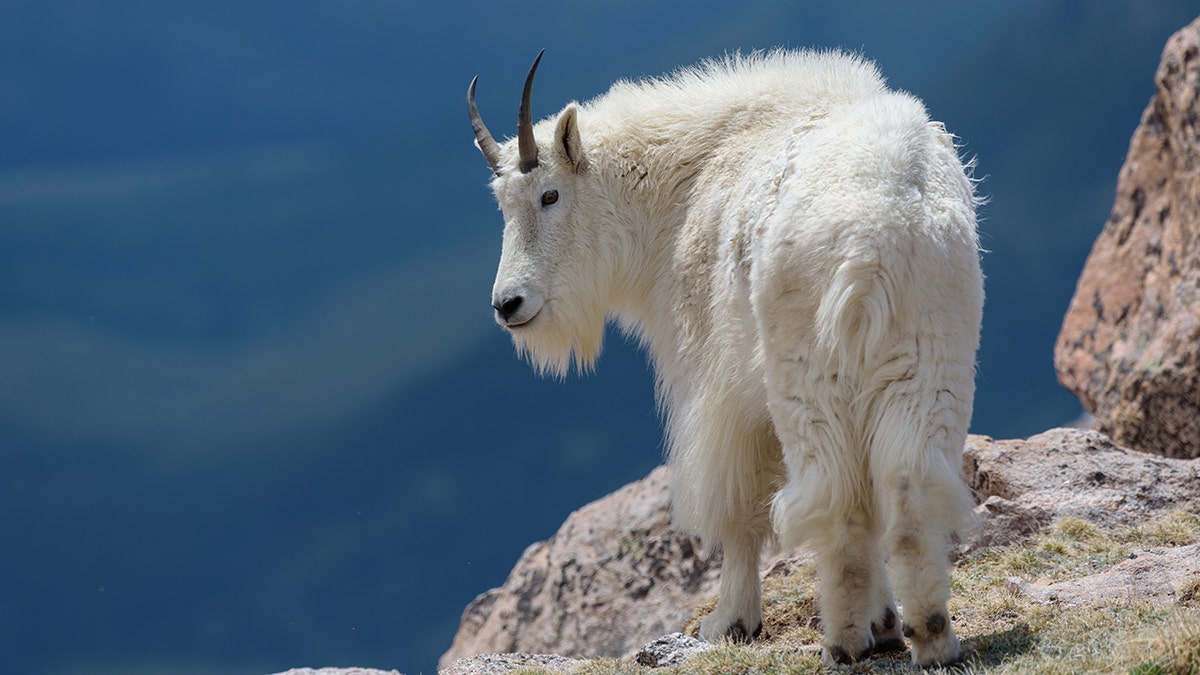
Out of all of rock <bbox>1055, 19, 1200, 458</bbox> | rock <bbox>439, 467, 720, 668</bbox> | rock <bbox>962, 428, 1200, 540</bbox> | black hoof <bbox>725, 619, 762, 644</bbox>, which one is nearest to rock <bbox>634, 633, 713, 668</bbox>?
black hoof <bbox>725, 619, 762, 644</bbox>

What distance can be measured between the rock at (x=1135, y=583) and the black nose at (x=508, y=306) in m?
2.54

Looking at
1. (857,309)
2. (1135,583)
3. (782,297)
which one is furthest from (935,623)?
(1135,583)

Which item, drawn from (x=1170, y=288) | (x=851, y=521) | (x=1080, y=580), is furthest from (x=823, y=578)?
(x=1170, y=288)

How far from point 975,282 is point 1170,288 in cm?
561

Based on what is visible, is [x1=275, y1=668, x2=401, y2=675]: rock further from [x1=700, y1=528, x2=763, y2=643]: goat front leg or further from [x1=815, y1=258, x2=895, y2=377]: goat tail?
[x1=815, y1=258, x2=895, y2=377]: goat tail

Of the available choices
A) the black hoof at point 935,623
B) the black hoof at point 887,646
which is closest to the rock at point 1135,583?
the black hoof at point 887,646

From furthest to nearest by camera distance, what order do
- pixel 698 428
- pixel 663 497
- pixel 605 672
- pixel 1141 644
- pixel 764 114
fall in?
pixel 663 497
pixel 764 114
pixel 698 428
pixel 605 672
pixel 1141 644

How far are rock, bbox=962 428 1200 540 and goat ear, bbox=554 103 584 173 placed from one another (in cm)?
285

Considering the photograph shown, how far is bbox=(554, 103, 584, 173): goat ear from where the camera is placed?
19.4 feet

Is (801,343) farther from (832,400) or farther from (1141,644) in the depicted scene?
(1141,644)

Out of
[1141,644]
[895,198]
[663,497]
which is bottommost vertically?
[1141,644]

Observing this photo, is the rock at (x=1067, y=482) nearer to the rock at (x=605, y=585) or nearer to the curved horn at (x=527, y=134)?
the rock at (x=605, y=585)

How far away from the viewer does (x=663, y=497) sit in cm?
855

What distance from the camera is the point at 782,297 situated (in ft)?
14.6
